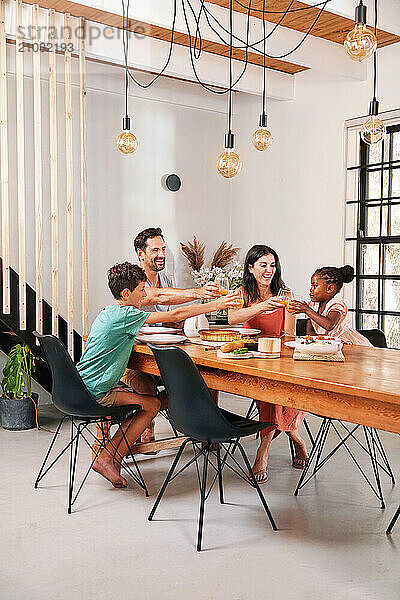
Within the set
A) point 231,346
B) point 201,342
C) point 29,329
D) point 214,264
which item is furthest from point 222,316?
point 231,346

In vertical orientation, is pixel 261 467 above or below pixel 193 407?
below

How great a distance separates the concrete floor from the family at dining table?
28 cm

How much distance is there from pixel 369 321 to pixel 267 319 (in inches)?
91.8

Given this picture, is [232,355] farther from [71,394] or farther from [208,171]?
[208,171]

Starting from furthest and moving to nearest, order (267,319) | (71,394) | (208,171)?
(208,171) < (267,319) < (71,394)

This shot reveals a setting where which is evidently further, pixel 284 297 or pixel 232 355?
pixel 284 297

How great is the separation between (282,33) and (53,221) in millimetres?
2445

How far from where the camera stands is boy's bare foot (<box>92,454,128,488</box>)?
3.84 m

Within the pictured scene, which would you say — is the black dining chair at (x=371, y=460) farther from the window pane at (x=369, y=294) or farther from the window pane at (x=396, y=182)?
the window pane at (x=396, y=182)

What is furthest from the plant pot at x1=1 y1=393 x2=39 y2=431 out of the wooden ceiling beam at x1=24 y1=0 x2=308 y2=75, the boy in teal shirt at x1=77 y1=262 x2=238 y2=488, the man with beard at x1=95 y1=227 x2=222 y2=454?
the wooden ceiling beam at x1=24 y1=0 x2=308 y2=75

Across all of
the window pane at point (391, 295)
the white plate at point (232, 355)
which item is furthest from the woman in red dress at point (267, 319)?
the window pane at point (391, 295)

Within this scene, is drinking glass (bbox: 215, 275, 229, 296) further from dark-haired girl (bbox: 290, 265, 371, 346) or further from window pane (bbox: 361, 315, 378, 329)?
window pane (bbox: 361, 315, 378, 329)

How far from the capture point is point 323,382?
2.65m

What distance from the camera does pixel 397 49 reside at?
5.80m
